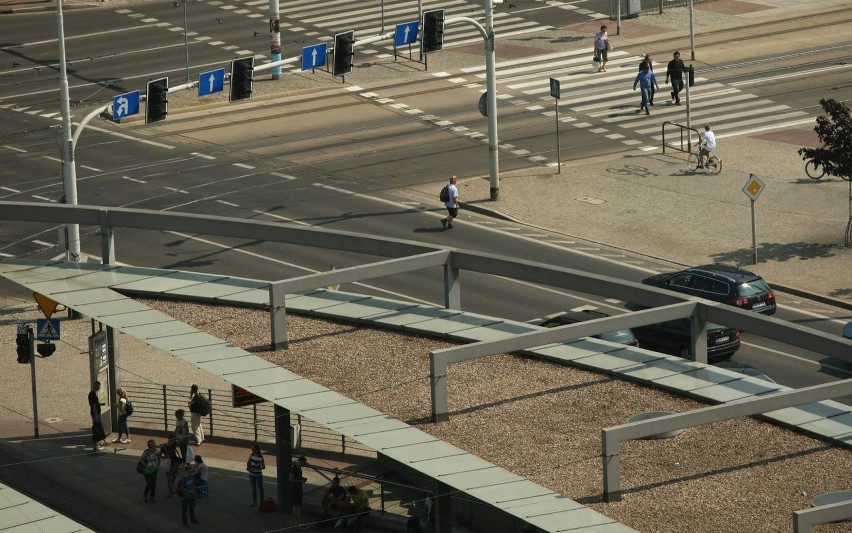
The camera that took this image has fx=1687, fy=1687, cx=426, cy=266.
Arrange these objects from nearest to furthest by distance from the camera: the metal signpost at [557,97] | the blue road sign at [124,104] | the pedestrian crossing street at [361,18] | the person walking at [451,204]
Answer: the blue road sign at [124,104], the person walking at [451,204], the metal signpost at [557,97], the pedestrian crossing street at [361,18]

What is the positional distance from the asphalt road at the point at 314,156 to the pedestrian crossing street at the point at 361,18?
1.92 m

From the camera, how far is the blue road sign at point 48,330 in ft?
132

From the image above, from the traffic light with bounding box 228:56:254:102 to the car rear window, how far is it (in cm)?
1537

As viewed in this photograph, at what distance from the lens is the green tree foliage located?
50.4 metres

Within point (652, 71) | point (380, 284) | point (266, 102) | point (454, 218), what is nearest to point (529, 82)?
Result: point (652, 71)

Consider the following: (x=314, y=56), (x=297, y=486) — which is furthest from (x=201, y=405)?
(x=314, y=56)

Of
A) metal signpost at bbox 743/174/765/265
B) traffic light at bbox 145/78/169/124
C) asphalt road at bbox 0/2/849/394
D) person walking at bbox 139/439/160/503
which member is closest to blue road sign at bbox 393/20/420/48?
asphalt road at bbox 0/2/849/394

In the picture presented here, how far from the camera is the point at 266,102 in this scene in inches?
2655

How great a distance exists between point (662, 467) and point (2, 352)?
2467 cm

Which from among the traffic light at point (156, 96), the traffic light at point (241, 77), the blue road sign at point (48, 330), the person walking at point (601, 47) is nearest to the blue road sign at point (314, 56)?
the traffic light at point (241, 77)

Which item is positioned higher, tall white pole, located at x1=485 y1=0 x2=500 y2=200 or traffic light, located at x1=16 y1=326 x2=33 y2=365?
tall white pole, located at x1=485 y1=0 x2=500 y2=200

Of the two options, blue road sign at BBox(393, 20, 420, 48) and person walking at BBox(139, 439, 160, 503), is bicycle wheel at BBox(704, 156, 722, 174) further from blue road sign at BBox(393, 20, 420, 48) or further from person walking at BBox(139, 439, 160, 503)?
person walking at BBox(139, 439, 160, 503)

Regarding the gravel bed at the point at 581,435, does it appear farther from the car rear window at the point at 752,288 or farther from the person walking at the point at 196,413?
the car rear window at the point at 752,288

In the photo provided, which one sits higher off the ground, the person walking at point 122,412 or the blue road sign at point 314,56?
the blue road sign at point 314,56
